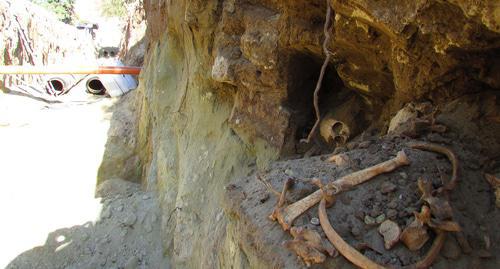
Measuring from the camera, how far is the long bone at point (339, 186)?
5.73 feet

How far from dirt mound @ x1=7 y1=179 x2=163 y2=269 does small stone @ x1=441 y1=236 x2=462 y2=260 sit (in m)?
2.94

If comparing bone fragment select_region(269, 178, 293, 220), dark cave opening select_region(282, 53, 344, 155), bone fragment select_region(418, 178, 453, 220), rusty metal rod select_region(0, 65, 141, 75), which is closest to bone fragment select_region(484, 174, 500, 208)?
bone fragment select_region(418, 178, 453, 220)

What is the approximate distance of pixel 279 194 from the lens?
6.22 ft

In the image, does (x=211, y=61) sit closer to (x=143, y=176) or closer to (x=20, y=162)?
(x=143, y=176)

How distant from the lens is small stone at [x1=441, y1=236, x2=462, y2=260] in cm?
153

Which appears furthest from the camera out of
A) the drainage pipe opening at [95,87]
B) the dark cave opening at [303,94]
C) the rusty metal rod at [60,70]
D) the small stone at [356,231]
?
the drainage pipe opening at [95,87]

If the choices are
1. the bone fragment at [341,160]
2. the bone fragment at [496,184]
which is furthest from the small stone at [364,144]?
the bone fragment at [496,184]

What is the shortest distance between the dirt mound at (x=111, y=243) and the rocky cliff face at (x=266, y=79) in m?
0.21

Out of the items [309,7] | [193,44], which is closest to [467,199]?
[309,7]

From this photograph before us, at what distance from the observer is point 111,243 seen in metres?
4.23

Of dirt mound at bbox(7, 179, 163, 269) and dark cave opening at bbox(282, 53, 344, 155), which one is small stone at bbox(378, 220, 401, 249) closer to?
dark cave opening at bbox(282, 53, 344, 155)

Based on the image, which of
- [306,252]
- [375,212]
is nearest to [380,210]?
[375,212]

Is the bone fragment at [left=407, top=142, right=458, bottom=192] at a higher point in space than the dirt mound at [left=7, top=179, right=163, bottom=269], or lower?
higher

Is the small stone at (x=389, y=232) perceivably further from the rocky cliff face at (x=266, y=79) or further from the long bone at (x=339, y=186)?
the rocky cliff face at (x=266, y=79)
